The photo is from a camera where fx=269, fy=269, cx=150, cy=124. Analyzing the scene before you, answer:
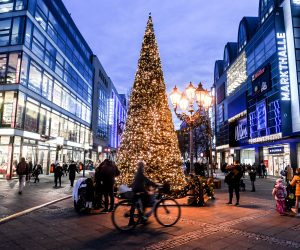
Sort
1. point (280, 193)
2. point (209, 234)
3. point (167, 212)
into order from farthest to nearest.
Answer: point (280, 193) → point (167, 212) → point (209, 234)

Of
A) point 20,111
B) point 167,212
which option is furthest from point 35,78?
point 167,212

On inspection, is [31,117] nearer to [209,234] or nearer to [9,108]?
[9,108]

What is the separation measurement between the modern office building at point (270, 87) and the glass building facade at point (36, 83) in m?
23.8

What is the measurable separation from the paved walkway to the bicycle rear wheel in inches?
7.4

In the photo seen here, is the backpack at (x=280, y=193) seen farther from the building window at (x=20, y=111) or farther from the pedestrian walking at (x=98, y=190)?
the building window at (x=20, y=111)

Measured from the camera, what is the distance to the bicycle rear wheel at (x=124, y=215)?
658 centimetres

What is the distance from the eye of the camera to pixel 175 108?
45.7 feet

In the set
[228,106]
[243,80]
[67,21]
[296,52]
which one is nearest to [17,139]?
[67,21]

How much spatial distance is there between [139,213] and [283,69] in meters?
32.4

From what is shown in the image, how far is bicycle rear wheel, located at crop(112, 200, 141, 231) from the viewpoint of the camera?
658cm

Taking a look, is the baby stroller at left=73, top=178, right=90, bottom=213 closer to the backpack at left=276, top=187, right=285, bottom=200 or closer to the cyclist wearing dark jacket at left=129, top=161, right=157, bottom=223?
the cyclist wearing dark jacket at left=129, top=161, right=157, bottom=223

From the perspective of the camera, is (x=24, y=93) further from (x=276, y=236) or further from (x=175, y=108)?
(x=276, y=236)

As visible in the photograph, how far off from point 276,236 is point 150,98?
7633mm

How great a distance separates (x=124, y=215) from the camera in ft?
22.5
